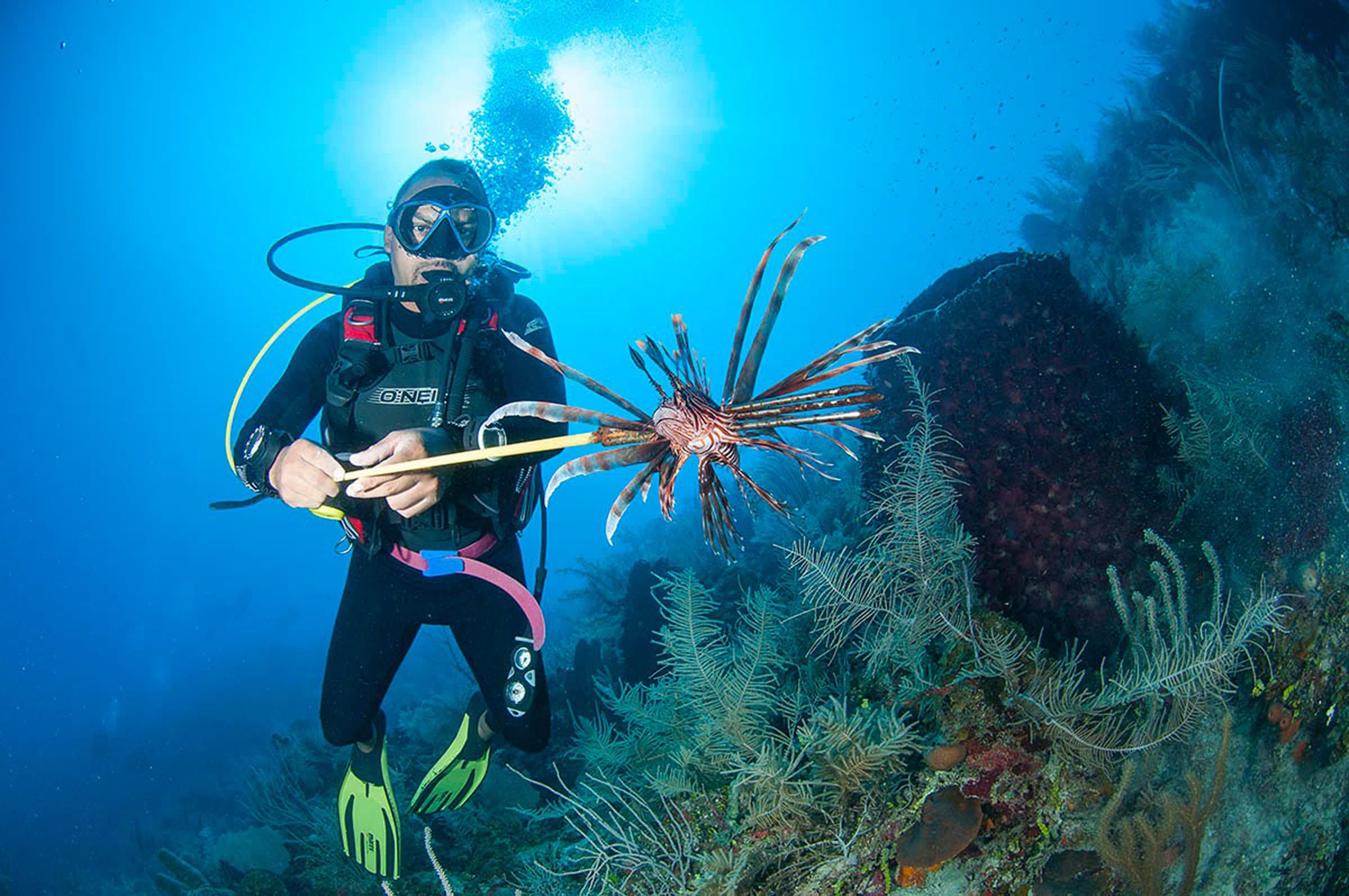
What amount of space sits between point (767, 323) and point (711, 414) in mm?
268

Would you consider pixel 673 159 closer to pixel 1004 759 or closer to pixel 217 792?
pixel 217 792

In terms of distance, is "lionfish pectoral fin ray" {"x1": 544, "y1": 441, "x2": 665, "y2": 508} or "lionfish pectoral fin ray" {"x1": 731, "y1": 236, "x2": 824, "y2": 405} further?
"lionfish pectoral fin ray" {"x1": 544, "y1": 441, "x2": 665, "y2": 508}

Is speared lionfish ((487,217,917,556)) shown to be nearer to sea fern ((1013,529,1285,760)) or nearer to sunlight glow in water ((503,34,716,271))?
sea fern ((1013,529,1285,760))

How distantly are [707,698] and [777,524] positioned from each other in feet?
16.7

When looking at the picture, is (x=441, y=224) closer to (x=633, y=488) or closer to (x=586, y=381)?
(x=586, y=381)

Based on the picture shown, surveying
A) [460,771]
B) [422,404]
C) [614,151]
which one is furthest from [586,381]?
[614,151]

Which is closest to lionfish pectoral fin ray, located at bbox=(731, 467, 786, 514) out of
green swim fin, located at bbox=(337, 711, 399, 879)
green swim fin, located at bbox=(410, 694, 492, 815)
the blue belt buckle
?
the blue belt buckle

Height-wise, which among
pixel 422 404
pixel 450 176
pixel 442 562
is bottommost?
pixel 442 562

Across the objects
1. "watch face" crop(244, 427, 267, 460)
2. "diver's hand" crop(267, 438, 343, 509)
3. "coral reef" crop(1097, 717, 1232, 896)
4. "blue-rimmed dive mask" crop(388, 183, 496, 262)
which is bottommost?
"coral reef" crop(1097, 717, 1232, 896)

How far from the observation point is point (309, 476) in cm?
270

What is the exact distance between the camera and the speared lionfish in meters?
1.44

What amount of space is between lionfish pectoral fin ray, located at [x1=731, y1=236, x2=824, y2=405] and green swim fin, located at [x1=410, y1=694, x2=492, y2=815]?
391 cm

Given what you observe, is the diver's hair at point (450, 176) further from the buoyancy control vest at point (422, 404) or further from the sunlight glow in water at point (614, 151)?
the sunlight glow in water at point (614, 151)

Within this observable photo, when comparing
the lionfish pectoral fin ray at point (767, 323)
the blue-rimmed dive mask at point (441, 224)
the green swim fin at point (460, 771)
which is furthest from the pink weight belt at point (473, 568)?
the lionfish pectoral fin ray at point (767, 323)
